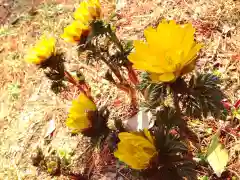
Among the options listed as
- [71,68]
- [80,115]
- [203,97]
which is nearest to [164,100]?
[203,97]

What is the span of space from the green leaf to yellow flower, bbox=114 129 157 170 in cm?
42

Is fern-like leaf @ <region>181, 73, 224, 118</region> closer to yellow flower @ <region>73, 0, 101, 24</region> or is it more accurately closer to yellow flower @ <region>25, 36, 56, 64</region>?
yellow flower @ <region>73, 0, 101, 24</region>

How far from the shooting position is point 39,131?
2135 mm

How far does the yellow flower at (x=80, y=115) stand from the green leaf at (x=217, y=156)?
19.4 inches

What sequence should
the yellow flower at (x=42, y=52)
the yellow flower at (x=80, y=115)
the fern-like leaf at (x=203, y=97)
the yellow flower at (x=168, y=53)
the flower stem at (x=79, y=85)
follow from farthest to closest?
the flower stem at (x=79, y=85)
the yellow flower at (x=42, y=52)
the yellow flower at (x=80, y=115)
the fern-like leaf at (x=203, y=97)
the yellow flower at (x=168, y=53)

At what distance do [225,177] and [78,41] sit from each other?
794 mm

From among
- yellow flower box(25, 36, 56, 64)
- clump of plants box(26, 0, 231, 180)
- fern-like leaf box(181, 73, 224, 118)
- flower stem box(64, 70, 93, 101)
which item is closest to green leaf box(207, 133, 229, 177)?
clump of plants box(26, 0, 231, 180)

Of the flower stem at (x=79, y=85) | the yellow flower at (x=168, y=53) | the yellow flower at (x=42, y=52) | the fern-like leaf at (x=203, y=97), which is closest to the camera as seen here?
the yellow flower at (x=168, y=53)

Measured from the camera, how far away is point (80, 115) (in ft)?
4.67

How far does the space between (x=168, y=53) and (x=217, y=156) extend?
2.00ft

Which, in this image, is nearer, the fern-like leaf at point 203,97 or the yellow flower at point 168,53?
the yellow flower at point 168,53

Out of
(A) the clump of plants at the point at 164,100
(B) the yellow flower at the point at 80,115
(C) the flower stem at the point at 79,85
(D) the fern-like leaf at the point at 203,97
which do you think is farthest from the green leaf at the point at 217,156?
(C) the flower stem at the point at 79,85

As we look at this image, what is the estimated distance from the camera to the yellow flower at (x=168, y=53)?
1.01 m

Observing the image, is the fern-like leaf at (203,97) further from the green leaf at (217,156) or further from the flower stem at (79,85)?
the flower stem at (79,85)
